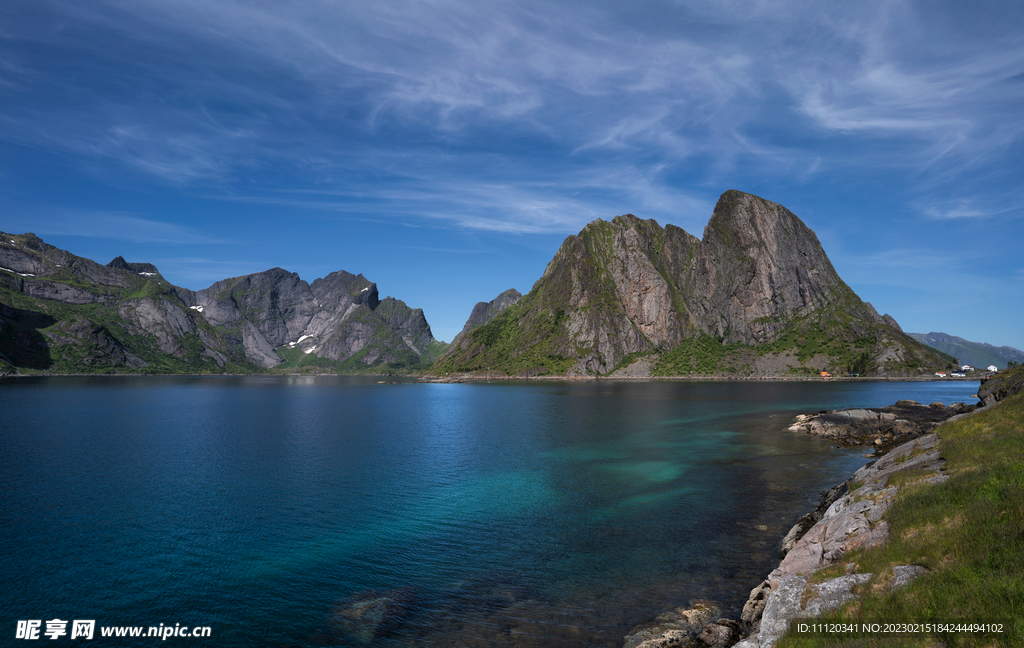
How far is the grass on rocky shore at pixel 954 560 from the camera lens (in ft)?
45.1

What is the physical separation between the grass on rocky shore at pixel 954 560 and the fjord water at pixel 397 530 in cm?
1013

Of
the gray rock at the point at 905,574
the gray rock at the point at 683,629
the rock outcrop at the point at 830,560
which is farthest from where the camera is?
the gray rock at the point at 683,629

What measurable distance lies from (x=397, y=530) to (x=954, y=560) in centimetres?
3587

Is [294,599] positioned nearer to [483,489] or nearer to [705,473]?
[483,489]

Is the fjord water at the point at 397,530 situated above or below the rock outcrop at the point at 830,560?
below

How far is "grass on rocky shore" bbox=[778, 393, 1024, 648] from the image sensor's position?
13.7 metres

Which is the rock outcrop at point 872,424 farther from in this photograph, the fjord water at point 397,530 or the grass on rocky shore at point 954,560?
the grass on rocky shore at point 954,560

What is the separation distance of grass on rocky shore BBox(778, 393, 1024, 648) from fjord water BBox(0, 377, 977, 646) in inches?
399

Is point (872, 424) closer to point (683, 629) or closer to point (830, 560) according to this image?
point (830, 560)

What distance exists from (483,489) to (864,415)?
8045 cm

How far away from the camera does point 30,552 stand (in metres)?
34.2

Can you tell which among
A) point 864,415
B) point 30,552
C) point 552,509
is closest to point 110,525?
point 30,552

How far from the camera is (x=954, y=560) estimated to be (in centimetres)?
1708

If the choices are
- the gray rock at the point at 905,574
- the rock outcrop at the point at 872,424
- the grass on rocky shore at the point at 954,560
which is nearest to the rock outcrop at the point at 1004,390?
the rock outcrop at the point at 872,424
